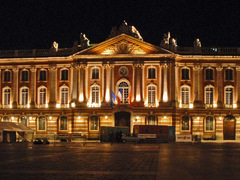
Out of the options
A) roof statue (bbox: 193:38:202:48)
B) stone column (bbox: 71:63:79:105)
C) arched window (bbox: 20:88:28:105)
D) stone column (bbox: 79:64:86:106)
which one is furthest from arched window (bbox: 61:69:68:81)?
roof statue (bbox: 193:38:202:48)

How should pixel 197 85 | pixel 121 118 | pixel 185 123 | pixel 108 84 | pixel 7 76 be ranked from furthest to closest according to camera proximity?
pixel 7 76 → pixel 197 85 → pixel 185 123 → pixel 108 84 → pixel 121 118

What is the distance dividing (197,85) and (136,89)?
895 cm

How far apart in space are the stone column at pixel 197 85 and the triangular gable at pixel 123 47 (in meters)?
5.14

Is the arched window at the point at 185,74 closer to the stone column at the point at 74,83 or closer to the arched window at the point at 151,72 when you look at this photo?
the arched window at the point at 151,72

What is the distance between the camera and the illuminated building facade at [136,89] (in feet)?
191

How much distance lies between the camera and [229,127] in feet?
194

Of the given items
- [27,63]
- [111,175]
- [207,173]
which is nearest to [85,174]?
[111,175]

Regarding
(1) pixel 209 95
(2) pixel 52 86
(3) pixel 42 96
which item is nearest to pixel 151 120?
(1) pixel 209 95

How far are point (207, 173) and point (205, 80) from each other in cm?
4557

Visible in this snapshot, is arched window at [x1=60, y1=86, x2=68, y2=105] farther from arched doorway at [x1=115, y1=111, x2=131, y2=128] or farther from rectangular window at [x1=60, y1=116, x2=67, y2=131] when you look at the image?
arched doorway at [x1=115, y1=111, x2=131, y2=128]

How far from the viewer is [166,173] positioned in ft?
50.6

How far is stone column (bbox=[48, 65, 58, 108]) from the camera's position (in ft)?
199

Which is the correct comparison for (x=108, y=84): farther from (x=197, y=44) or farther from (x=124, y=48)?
(x=197, y=44)

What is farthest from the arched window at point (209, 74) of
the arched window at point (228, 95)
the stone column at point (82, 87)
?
the stone column at point (82, 87)
